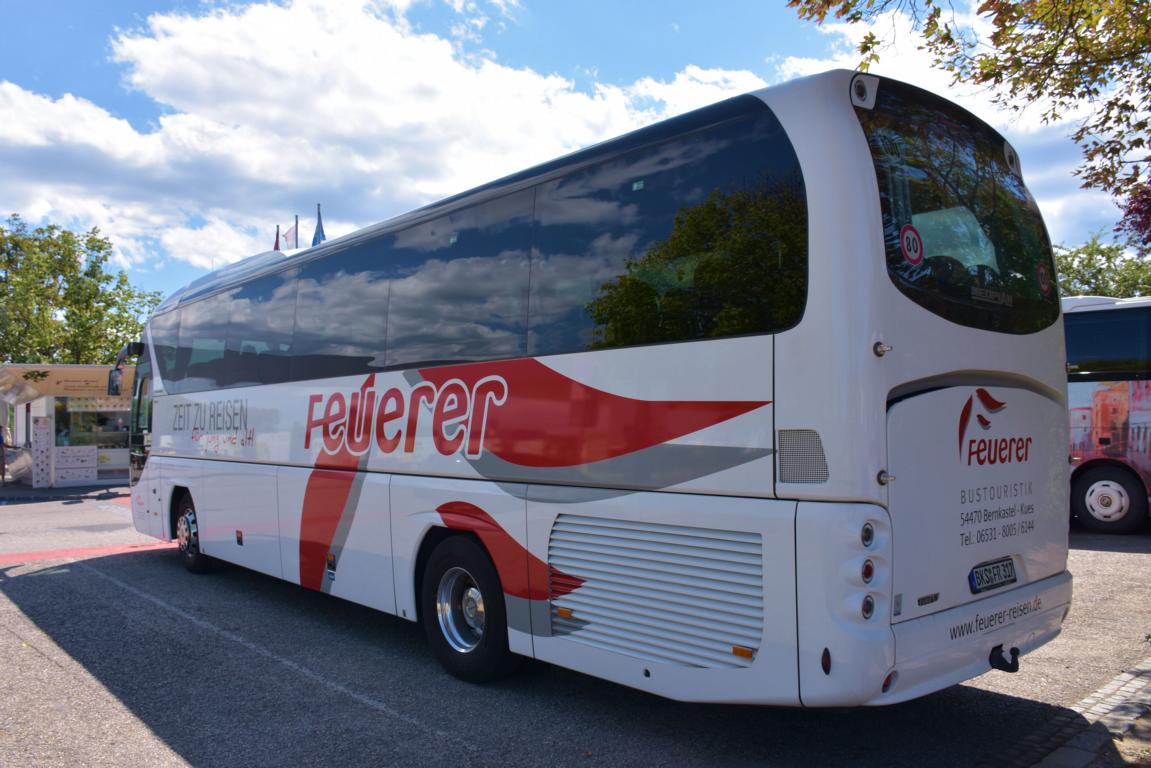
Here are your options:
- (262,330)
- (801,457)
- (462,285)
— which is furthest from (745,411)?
(262,330)

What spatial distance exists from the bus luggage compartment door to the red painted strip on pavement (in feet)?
35.6

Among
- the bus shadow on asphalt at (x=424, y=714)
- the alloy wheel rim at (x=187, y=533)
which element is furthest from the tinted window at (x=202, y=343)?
the bus shadow on asphalt at (x=424, y=714)

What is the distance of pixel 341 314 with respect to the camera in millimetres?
7883

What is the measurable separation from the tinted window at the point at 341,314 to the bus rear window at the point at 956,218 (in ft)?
14.1

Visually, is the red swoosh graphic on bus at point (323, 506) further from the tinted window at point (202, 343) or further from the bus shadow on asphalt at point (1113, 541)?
the bus shadow on asphalt at point (1113, 541)

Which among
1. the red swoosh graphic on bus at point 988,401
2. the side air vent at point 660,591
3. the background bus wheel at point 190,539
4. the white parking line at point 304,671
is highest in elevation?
the red swoosh graphic on bus at point 988,401

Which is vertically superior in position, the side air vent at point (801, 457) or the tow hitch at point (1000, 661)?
the side air vent at point (801, 457)

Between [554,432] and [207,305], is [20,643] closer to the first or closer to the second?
[207,305]

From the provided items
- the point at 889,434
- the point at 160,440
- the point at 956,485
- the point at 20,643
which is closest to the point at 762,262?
the point at 889,434

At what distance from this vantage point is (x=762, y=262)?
174 inches

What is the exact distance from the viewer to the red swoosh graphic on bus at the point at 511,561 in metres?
5.38

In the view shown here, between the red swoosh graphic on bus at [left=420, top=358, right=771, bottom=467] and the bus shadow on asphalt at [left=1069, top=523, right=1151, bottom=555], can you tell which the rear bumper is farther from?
the bus shadow on asphalt at [left=1069, top=523, right=1151, bottom=555]

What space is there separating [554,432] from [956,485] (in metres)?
2.34

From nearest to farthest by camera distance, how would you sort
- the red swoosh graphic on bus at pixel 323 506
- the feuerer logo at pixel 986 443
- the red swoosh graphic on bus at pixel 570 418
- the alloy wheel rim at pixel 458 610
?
the feuerer logo at pixel 986 443, the red swoosh graphic on bus at pixel 570 418, the alloy wheel rim at pixel 458 610, the red swoosh graphic on bus at pixel 323 506
